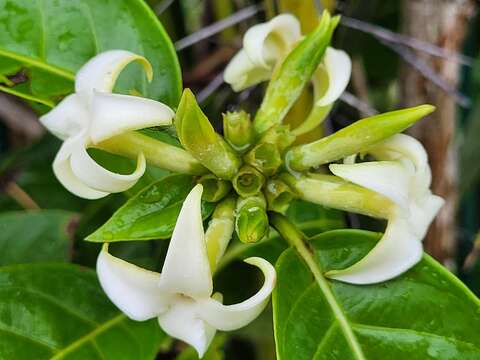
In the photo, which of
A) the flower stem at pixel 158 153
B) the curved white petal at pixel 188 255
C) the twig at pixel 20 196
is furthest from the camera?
the twig at pixel 20 196

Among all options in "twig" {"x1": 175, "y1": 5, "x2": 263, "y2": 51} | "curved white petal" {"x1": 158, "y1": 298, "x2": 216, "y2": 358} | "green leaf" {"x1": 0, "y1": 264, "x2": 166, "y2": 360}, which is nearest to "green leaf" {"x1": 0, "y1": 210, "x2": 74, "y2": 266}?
"green leaf" {"x1": 0, "y1": 264, "x2": 166, "y2": 360}

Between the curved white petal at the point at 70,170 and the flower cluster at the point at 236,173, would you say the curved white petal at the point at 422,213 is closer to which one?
the flower cluster at the point at 236,173

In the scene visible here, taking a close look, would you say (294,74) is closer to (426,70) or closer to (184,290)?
(184,290)

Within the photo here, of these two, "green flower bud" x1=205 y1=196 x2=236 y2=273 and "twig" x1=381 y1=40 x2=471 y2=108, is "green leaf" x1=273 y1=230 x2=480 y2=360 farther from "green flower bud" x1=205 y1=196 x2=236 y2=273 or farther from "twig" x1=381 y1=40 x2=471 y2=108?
"twig" x1=381 y1=40 x2=471 y2=108

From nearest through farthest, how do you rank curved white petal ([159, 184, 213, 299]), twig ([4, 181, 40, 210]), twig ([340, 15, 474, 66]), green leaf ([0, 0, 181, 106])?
curved white petal ([159, 184, 213, 299]) → green leaf ([0, 0, 181, 106]) → twig ([340, 15, 474, 66]) → twig ([4, 181, 40, 210])

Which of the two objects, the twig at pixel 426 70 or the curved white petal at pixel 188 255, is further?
the twig at pixel 426 70

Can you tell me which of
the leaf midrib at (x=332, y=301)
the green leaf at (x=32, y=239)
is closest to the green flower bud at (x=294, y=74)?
the leaf midrib at (x=332, y=301)
